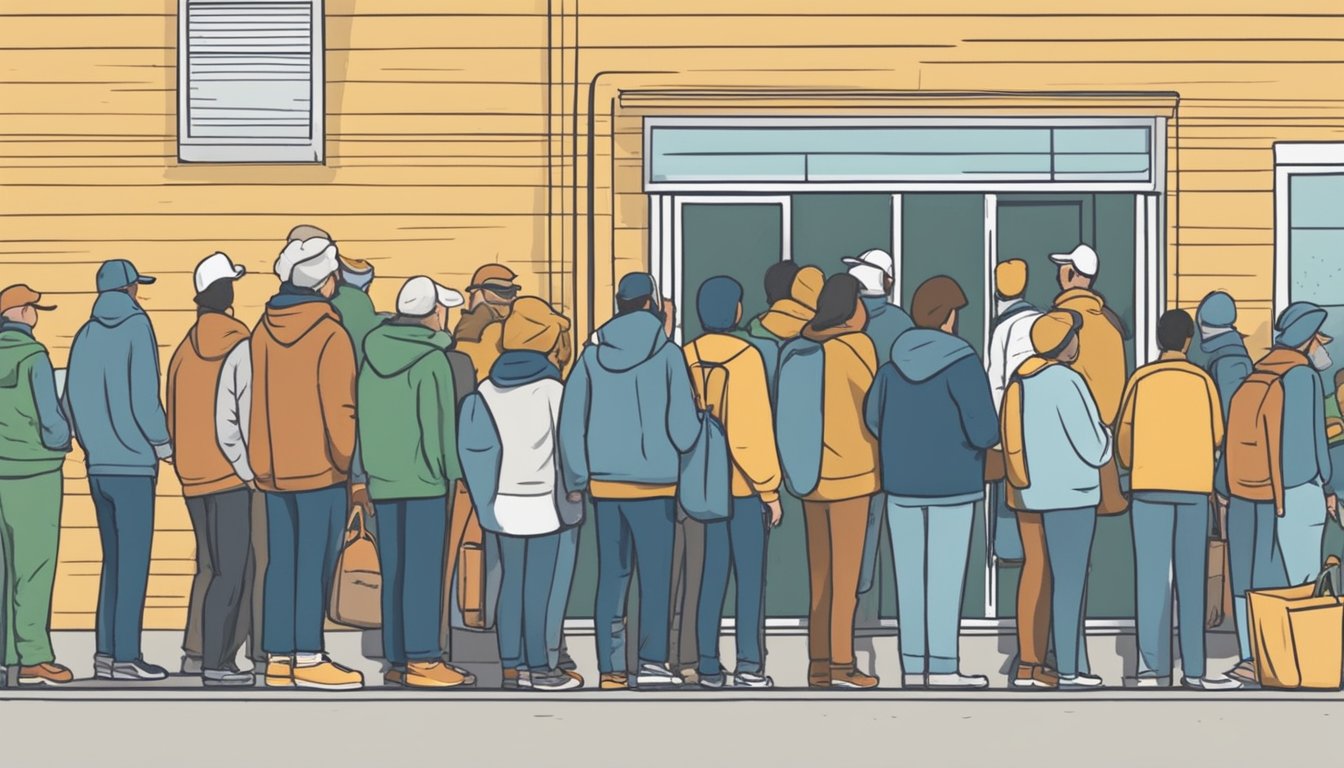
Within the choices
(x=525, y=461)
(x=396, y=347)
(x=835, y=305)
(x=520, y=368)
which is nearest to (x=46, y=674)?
(x=396, y=347)

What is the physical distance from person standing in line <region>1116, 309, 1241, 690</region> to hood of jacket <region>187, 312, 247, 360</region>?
460cm

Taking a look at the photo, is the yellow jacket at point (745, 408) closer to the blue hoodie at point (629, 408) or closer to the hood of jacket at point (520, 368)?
the blue hoodie at point (629, 408)

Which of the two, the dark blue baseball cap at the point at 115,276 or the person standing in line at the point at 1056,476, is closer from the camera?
the person standing in line at the point at 1056,476

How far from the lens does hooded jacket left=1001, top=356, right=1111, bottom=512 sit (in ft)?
36.0

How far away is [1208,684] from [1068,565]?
105 cm

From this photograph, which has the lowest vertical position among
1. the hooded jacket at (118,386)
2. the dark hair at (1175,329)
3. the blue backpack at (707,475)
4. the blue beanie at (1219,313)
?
the blue backpack at (707,475)

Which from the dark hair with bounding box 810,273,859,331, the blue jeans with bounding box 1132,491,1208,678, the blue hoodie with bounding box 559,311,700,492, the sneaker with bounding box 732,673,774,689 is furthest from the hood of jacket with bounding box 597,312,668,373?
the blue jeans with bounding box 1132,491,1208,678

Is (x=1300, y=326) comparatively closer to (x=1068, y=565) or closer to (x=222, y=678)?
(x=1068, y=565)

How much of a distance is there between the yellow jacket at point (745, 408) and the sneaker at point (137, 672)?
326 centimetres

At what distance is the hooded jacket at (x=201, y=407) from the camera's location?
1105 cm

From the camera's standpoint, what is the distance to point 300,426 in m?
10.9

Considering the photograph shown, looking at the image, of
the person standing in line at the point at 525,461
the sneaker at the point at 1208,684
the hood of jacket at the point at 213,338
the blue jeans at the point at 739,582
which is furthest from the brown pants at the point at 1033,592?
the hood of jacket at the point at 213,338

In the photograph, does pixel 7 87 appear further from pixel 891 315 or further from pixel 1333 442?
pixel 1333 442
